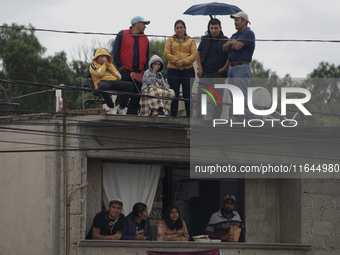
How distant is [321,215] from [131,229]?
151 inches

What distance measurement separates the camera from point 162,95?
8.91 metres

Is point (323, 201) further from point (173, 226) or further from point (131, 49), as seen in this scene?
point (131, 49)

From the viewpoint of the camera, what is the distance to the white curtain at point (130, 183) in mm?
9859

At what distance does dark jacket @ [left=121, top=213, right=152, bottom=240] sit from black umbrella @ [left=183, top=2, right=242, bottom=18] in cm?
434

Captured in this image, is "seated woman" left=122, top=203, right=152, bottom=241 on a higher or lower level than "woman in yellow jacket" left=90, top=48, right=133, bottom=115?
lower

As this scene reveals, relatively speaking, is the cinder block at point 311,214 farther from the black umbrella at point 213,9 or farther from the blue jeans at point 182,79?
the black umbrella at point 213,9

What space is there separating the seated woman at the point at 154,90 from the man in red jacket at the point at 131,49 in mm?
342

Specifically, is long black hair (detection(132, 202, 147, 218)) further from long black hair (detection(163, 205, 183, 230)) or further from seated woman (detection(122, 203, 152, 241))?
long black hair (detection(163, 205, 183, 230))

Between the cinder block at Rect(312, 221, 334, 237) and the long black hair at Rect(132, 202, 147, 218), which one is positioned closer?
the long black hair at Rect(132, 202, 147, 218)

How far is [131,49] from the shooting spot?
29.9ft

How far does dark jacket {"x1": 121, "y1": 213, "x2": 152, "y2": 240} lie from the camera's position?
9.34 meters

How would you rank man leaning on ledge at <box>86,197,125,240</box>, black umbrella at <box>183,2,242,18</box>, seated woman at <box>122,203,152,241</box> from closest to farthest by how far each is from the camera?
man leaning on ledge at <box>86,197,125,240</box> → seated woman at <box>122,203,152,241</box> → black umbrella at <box>183,2,242,18</box>

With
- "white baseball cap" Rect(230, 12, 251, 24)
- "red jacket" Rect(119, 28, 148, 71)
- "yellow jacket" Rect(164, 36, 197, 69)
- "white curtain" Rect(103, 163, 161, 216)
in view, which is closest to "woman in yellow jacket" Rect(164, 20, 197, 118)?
"yellow jacket" Rect(164, 36, 197, 69)

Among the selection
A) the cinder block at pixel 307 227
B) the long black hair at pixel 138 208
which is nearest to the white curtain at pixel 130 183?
the long black hair at pixel 138 208
